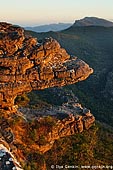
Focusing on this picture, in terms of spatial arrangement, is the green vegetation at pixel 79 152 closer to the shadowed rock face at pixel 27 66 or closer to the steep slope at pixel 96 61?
the shadowed rock face at pixel 27 66

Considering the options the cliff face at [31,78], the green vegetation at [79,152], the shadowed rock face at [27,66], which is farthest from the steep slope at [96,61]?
the shadowed rock face at [27,66]

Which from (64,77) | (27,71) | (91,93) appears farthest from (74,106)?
(91,93)

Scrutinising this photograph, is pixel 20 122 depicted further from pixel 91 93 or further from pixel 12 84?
pixel 91 93

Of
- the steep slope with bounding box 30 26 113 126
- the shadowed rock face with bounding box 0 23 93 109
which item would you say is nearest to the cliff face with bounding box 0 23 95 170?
the shadowed rock face with bounding box 0 23 93 109

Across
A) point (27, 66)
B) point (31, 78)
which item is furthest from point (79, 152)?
point (27, 66)

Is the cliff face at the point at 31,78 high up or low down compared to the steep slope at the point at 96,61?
up

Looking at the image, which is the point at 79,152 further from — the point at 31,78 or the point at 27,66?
the point at 27,66

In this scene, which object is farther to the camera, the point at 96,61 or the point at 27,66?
the point at 96,61
